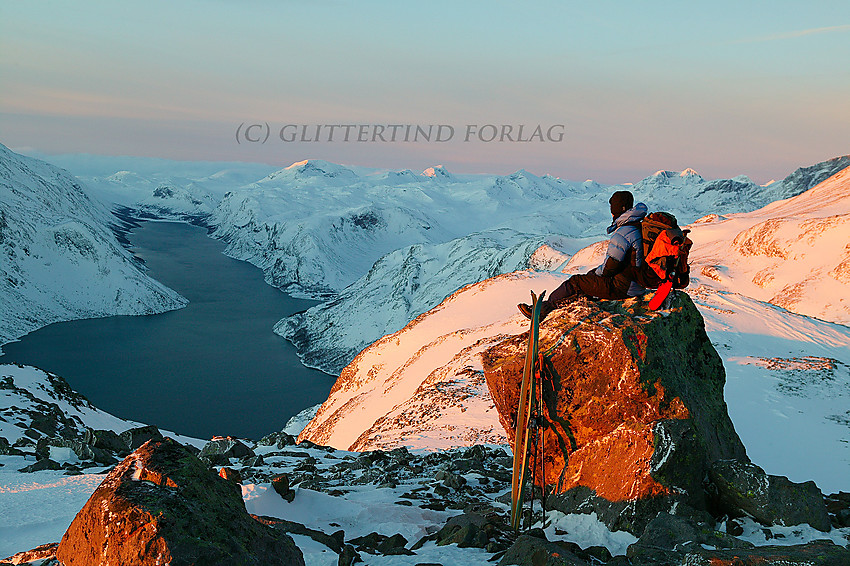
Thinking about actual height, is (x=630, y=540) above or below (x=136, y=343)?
above

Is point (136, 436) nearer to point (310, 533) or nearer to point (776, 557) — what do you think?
point (310, 533)

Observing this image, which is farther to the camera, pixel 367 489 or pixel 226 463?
pixel 226 463

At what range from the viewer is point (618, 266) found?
9383 millimetres

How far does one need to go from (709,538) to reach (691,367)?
411 cm

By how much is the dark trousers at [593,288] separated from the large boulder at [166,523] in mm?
6797

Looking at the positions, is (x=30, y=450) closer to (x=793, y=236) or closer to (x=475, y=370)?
(x=475, y=370)

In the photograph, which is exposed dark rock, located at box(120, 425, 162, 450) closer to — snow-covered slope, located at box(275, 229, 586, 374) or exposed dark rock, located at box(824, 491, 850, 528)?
exposed dark rock, located at box(824, 491, 850, 528)

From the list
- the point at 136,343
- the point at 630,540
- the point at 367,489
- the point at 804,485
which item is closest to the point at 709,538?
the point at 630,540

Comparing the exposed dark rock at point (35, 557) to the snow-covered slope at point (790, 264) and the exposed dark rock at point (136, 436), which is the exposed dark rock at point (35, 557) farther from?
the snow-covered slope at point (790, 264)

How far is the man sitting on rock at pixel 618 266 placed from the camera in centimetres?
896

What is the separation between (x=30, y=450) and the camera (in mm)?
14984

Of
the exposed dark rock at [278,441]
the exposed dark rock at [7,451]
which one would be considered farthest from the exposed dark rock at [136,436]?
the exposed dark rock at [278,441]

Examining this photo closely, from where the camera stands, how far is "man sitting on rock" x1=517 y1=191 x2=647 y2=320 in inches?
353

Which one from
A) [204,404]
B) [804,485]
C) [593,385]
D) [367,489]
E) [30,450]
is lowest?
[204,404]
